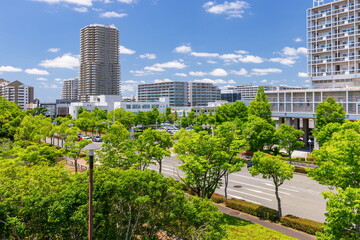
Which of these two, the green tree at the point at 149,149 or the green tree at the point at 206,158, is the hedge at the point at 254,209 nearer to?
the green tree at the point at 206,158

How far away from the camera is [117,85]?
542 ft

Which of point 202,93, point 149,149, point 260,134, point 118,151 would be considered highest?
point 202,93

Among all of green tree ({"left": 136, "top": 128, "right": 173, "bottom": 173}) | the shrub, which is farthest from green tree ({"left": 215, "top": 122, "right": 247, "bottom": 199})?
green tree ({"left": 136, "top": 128, "right": 173, "bottom": 173})

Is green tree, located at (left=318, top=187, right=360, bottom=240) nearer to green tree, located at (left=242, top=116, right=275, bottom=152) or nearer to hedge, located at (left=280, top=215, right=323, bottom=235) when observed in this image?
hedge, located at (left=280, top=215, right=323, bottom=235)

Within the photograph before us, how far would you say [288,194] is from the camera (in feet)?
93.0

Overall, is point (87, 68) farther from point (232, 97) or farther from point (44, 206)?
point (44, 206)

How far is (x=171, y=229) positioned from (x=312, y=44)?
6444cm

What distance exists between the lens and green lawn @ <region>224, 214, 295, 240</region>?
17953mm

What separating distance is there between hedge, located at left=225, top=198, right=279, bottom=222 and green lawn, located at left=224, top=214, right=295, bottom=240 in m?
2.01

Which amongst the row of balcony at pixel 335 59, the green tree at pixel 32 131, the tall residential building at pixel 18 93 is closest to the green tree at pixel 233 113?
the row of balcony at pixel 335 59

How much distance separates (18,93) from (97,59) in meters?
49.5

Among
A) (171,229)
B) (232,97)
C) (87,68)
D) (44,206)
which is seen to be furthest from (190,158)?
(232,97)

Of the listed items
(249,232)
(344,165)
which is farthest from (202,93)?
(344,165)

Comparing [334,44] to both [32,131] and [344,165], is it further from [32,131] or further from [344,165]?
[32,131]
